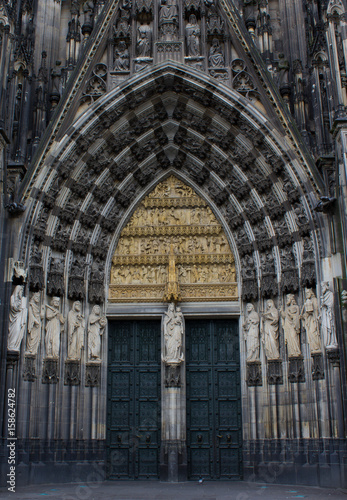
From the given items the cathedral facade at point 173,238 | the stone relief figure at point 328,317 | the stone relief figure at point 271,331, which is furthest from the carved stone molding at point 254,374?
the stone relief figure at point 328,317

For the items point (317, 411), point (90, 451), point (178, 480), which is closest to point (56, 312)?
point (90, 451)

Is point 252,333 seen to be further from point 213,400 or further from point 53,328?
point 53,328

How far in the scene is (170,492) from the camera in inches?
425

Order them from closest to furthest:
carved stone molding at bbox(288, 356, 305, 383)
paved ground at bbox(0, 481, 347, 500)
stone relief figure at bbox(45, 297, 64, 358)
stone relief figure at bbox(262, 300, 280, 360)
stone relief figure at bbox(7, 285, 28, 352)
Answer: paved ground at bbox(0, 481, 347, 500) < stone relief figure at bbox(7, 285, 28, 352) < carved stone molding at bbox(288, 356, 305, 383) < stone relief figure at bbox(45, 297, 64, 358) < stone relief figure at bbox(262, 300, 280, 360)

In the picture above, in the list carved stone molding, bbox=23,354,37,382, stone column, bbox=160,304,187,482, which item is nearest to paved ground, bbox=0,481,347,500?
stone column, bbox=160,304,187,482

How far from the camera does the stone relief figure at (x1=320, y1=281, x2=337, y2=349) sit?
1127 centimetres

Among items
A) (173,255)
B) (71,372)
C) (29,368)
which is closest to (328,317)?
(173,255)

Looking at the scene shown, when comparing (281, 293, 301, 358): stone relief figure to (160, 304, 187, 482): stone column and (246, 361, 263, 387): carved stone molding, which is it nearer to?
(246, 361, 263, 387): carved stone molding

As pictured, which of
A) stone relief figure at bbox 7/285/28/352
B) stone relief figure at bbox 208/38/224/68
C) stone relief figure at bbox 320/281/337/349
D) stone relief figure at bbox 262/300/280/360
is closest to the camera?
stone relief figure at bbox 320/281/337/349

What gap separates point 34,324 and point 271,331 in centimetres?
512

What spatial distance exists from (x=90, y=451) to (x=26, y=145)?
6876 millimetres

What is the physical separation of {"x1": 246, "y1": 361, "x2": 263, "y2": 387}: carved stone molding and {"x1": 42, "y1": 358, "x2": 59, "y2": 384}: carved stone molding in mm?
4251

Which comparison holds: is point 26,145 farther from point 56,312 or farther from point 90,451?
point 90,451

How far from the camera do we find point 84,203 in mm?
13750
